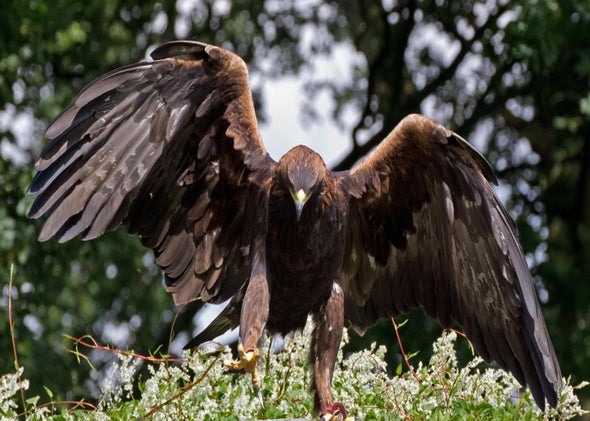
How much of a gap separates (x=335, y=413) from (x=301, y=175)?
4.25 ft

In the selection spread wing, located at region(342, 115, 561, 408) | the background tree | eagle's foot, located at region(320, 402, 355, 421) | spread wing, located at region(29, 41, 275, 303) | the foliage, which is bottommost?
eagle's foot, located at region(320, 402, 355, 421)

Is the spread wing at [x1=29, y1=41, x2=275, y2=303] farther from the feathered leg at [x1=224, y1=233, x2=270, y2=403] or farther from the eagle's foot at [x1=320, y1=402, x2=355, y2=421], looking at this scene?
the eagle's foot at [x1=320, y1=402, x2=355, y2=421]

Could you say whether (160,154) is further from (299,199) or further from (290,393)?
(290,393)

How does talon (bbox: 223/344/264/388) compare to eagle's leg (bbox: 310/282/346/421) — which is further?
eagle's leg (bbox: 310/282/346/421)

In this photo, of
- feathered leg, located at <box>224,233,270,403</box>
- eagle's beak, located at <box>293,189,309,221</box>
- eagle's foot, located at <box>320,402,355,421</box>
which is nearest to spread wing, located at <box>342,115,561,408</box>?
eagle's beak, located at <box>293,189,309,221</box>

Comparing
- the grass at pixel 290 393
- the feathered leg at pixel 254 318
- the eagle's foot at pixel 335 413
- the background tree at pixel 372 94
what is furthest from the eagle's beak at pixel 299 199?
the background tree at pixel 372 94

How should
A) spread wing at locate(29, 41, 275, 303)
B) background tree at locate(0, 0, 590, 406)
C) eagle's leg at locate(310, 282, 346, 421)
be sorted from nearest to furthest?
eagle's leg at locate(310, 282, 346, 421) → spread wing at locate(29, 41, 275, 303) → background tree at locate(0, 0, 590, 406)

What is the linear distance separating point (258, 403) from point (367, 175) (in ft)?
5.04

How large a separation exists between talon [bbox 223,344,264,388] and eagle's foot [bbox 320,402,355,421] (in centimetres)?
37

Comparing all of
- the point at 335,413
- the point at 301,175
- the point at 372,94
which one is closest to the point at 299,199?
the point at 301,175

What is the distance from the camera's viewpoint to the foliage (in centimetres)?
660

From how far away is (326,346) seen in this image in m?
7.01

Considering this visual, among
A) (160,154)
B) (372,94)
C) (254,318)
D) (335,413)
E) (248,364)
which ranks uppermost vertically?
(372,94)

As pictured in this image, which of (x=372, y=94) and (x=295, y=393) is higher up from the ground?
(x=372, y=94)
